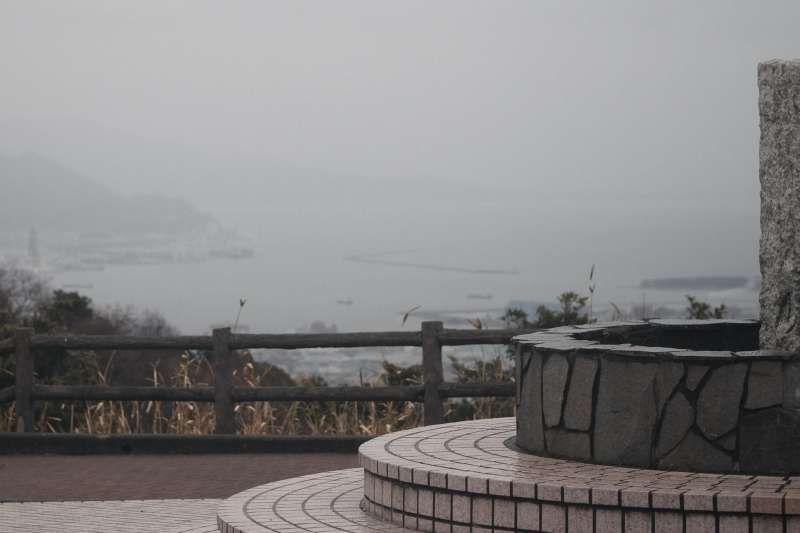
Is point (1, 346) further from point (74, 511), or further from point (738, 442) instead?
point (738, 442)

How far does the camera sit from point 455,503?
717 centimetres

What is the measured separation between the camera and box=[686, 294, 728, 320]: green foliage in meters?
14.9

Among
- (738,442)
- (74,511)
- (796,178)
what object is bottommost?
(74,511)

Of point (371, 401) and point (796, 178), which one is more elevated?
point (796, 178)

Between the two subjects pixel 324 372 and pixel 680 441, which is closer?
pixel 680 441

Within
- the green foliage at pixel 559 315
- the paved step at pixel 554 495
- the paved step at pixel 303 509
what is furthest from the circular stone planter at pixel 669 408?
the green foliage at pixel 559 315

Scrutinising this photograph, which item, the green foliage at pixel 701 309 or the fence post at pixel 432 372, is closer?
the fence post at pixel 432 372

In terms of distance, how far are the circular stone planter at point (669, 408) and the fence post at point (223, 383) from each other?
18.7 ft

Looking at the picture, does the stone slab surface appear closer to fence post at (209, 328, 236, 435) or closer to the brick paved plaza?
the brick paved plaza

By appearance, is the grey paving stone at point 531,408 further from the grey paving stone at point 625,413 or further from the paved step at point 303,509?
the paved step at point 303,509

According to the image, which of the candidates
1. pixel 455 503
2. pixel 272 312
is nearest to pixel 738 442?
pixel 455 503

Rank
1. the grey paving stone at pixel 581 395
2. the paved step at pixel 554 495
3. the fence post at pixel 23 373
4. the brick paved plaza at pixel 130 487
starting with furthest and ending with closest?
the fence post at pixel 23 373, the brick paved plaza at pixel 130 487, the grey paving stone at pixel 581 395, the paved step at pixel 554 495

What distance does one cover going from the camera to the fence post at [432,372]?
42.2 ft

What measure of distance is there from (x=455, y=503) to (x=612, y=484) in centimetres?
87
